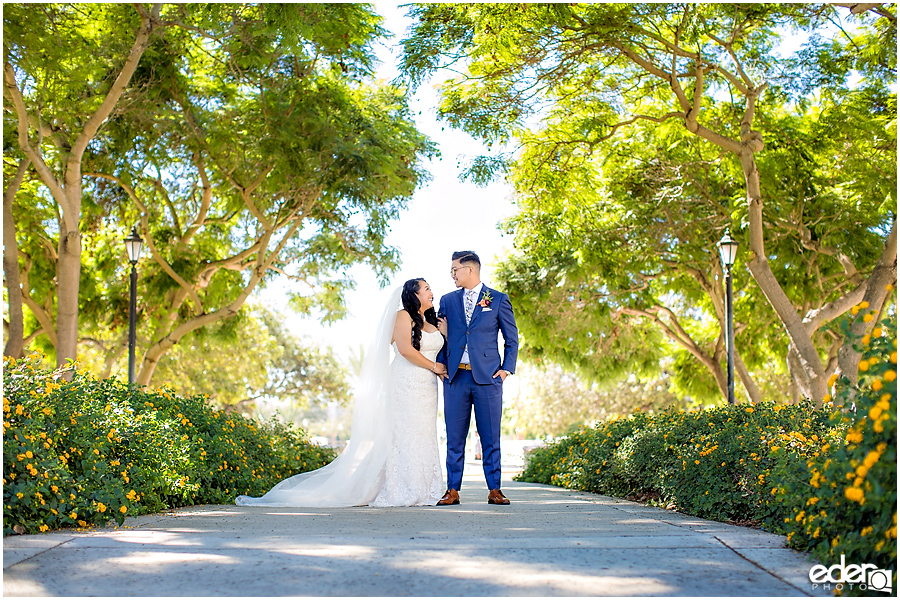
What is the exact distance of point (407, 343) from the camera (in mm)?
7902

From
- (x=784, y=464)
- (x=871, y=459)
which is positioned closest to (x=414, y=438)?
(x=784, y=464)

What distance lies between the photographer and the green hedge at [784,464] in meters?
3.47

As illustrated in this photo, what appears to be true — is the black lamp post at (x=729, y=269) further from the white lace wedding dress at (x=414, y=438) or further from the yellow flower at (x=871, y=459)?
the yellow flower at (x=871, y=459)

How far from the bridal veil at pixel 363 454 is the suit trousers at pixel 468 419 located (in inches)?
30.3

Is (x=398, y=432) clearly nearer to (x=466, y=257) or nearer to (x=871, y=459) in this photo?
(x=466, y=257)

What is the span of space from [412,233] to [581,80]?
6.64m

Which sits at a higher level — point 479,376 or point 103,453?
point 479,376

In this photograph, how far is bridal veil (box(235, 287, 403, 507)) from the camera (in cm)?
800

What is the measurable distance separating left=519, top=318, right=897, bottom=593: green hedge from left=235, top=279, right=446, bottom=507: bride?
224cm

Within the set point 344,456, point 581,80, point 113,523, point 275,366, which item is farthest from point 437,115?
point 275,366

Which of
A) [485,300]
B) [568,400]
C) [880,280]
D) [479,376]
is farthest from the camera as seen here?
[568,400]

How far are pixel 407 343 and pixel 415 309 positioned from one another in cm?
35

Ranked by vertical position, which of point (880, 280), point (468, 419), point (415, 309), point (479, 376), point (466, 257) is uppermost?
point (880, 280)

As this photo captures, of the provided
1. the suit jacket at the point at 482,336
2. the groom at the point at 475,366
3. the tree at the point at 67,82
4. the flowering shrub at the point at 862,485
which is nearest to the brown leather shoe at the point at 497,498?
the groom at the point at 475,366
